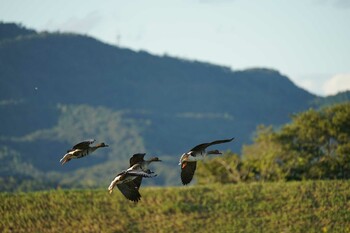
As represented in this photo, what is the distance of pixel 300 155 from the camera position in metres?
64.5

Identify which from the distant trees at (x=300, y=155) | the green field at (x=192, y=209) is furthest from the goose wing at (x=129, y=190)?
the distant trees at (x=300, y=155)

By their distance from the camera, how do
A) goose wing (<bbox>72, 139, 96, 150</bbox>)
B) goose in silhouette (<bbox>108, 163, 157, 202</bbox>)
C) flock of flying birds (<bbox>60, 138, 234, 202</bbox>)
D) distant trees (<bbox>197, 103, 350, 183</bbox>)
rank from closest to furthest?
1. goose in silhouette (<bbox>108, 163, 157, 202</bbox>)
2. flock of flying birds (<bbox>60, 138, 234, 202</bbox>)
3. goose wing (<bbox>72, 139, 96, 150</bbox>)
4. distant trees (<bbox>197, 103, 350, 183</bbox>)

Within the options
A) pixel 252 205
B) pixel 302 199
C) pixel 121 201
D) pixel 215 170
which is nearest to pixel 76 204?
pixel 121 201

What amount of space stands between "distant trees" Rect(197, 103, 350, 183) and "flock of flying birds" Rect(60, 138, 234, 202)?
5248cm

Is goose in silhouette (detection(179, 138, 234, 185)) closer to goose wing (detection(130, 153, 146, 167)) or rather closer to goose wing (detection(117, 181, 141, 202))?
goose wing (detection(130, 153, 146, 167))

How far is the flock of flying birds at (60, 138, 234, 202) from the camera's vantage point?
10.3 meters

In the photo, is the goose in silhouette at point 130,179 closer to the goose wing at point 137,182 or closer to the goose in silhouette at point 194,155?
the goose wing at point 137,182

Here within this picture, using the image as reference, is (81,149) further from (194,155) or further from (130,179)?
(194,155)

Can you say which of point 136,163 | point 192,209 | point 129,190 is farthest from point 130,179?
point 192,209

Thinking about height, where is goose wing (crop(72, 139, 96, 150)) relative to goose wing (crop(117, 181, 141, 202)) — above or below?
above

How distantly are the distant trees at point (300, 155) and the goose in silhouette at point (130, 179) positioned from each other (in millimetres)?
52470

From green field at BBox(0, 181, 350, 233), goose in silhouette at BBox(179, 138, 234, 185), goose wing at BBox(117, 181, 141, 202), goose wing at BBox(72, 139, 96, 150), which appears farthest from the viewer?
green field at BBox(0, 181, 350, 233)

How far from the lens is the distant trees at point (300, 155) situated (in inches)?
2507

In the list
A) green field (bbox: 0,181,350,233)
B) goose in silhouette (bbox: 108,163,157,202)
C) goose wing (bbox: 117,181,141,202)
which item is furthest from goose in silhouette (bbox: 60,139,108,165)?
green field (bbox: 0,181,350,233)
